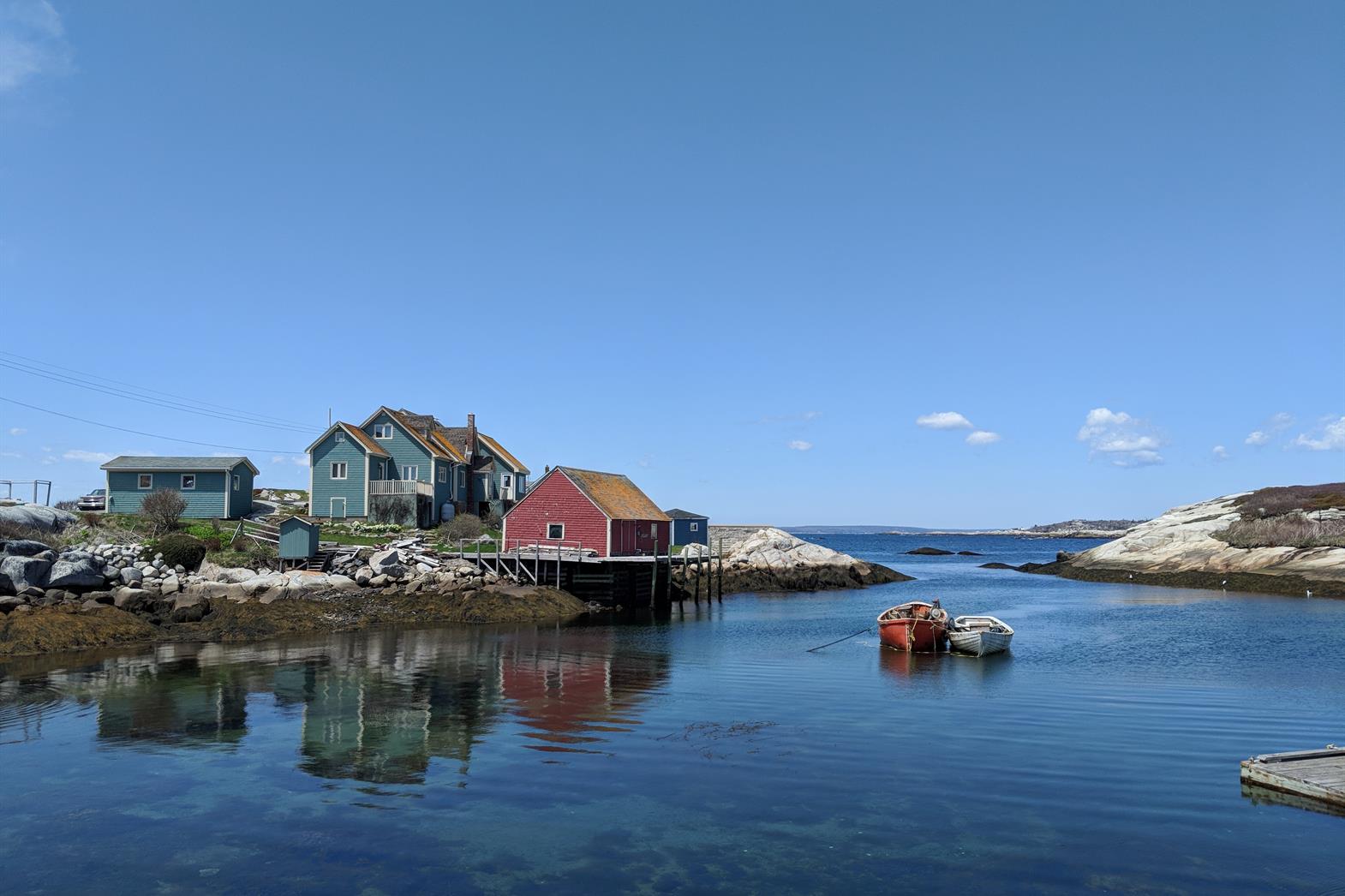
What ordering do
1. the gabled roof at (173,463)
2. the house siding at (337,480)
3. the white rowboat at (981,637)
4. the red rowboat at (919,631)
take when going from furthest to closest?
the house siding at (337,480) → the gabled roof at (173,463) → the red rowboat at (919,631) → the white rowboat at (981,637)

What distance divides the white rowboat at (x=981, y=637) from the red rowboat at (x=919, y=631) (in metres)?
0.57

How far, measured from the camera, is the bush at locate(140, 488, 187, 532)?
4916 centimetres

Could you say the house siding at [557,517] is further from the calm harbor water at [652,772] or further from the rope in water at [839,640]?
the calm harbor water at [652,772]

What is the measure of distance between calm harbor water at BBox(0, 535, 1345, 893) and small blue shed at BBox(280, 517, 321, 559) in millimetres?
11288

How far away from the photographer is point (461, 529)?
5738cm

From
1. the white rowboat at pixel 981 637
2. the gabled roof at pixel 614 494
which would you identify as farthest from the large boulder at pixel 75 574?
the white rowboat at pixel 981 637

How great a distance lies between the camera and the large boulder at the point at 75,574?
115 feet

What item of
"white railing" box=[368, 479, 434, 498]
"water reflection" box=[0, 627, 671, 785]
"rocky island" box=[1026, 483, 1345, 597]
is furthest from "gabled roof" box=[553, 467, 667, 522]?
"rocky island" box=[1026, 483, 1345, 597]

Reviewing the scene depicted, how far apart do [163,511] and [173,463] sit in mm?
8042

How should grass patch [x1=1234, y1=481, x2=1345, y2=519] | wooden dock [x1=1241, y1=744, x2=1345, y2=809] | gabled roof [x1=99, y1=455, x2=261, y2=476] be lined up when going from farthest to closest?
1. grass patch [x1=1234, y1=481, x2=1345, y2=519]
2. gabled roof [x1=99, y1=455, x2=261, y2=476]
3. wooden dock [x1=1241, y1=744, x2=1345, y2=809]

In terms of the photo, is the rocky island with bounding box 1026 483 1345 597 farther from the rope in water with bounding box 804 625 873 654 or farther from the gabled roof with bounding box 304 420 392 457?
the gabled roof with bounding box 304 420 392 457

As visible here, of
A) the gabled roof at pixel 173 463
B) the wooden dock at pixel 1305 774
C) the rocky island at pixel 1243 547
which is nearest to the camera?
the wooden dock at pixel 1305 774

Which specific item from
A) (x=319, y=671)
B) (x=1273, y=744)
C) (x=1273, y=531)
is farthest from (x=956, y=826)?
(x=1273, y=531)

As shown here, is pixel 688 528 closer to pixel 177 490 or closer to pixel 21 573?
pixel 177 490
